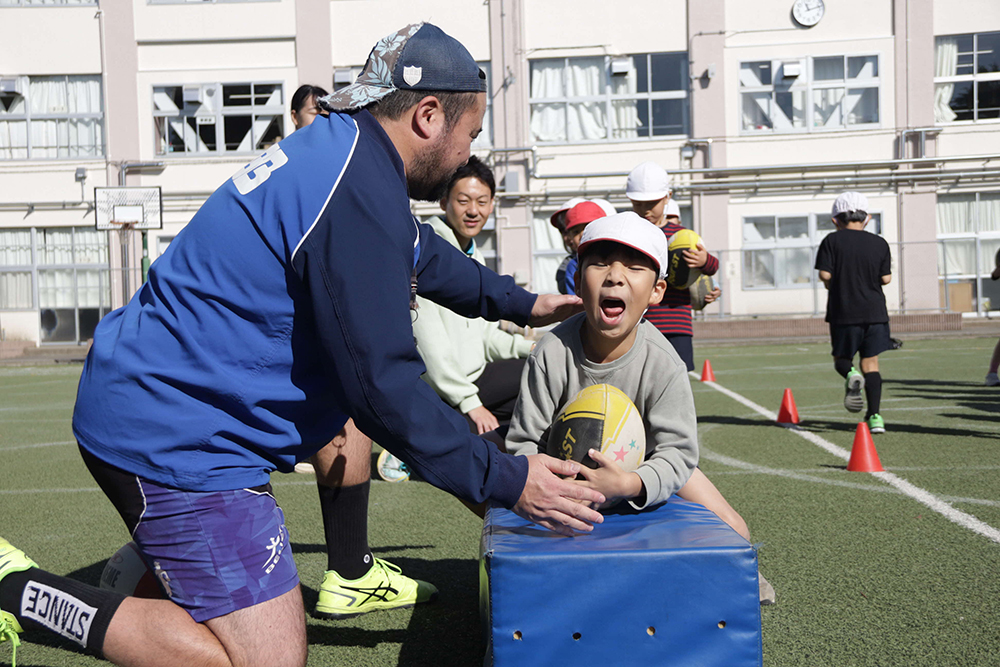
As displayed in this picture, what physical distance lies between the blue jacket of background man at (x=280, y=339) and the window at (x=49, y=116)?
27007mm

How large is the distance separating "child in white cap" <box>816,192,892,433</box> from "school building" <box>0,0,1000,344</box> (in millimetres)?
16161

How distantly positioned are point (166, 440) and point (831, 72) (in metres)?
26.5

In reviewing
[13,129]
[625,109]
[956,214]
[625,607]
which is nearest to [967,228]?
[956,214]

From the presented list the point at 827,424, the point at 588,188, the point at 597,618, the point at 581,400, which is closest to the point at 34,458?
the point at 581,400

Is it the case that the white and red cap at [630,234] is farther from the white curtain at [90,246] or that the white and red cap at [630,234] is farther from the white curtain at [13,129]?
the white curtain at [13,129]

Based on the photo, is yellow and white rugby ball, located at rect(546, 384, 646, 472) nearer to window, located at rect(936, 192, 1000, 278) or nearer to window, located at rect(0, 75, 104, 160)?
window, located at rect(936, 192, 1000, 278)

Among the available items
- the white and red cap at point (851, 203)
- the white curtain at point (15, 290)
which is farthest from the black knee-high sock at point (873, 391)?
the white curtain at point (15, 290)

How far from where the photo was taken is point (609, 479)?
9.85 ft

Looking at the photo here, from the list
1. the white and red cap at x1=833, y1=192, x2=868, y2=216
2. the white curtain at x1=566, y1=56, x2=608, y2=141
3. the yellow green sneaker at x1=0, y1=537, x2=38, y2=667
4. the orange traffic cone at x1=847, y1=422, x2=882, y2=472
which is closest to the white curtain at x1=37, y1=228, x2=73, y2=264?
the white curtain at x1=566, y1=56, x2=608, y2=141

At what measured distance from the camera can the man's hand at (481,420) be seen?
512 cm

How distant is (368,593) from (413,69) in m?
2.46

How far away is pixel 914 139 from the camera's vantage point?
25.1 metres

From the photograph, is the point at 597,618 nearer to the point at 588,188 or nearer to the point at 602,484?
the point at 602,484

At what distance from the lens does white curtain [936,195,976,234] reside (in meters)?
25.5
